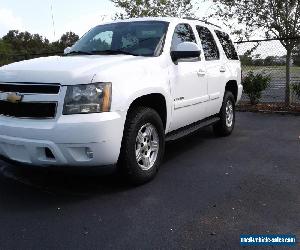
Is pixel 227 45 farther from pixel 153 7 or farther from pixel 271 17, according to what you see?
pixel 153 7

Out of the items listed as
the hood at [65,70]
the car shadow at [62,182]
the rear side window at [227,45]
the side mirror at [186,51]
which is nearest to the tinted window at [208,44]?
the rear side window at [227,45]

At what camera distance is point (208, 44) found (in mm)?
6105

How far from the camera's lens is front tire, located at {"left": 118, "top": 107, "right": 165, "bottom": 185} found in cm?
402

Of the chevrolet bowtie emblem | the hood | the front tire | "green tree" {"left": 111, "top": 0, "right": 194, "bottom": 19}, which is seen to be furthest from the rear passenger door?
"green tree" {"left": 111, "top": 0, "right": 194, "bottom": 19}

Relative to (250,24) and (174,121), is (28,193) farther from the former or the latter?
(250,24)

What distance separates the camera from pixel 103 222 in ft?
11.3

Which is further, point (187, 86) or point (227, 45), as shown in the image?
point (227, 45)

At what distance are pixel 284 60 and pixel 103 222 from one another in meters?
8.59

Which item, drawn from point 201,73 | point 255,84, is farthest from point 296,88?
point 201,73

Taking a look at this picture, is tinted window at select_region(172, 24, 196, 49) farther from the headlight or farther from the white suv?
the headlight

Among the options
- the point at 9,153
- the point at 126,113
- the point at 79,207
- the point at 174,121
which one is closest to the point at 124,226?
the point at 79,207

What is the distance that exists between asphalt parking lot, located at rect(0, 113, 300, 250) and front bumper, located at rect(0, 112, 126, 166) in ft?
0.73

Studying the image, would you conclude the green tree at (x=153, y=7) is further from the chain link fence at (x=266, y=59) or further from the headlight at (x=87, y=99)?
the headlight at (x=87, y=99)

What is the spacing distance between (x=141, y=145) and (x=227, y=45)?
3.39 metres
